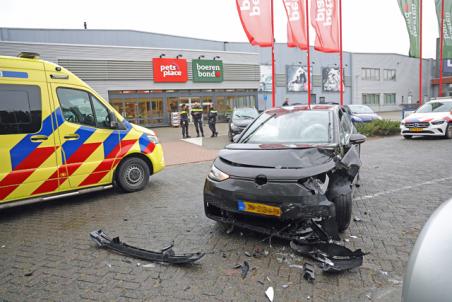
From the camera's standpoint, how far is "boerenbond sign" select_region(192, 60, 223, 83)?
90.8ft

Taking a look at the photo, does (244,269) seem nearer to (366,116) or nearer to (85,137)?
(85,137)

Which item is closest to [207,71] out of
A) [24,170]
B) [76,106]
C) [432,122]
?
[432,122]

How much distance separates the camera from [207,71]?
2819 cm

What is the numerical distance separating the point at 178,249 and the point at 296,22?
1508 cm

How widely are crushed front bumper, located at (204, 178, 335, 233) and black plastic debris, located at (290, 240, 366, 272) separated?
299mm

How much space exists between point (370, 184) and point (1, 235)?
6.20 metres

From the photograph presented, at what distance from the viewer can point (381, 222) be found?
4.45m

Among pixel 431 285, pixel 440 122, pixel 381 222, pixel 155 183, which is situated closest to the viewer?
pixel 431 285

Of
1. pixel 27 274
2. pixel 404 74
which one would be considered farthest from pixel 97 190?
pixel 404 74

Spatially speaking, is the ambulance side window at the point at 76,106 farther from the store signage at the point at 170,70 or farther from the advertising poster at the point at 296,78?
the advertising poster at the point at 296,78

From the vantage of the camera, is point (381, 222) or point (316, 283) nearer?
point (316, 283)

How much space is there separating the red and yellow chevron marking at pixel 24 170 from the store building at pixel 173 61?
814 inches

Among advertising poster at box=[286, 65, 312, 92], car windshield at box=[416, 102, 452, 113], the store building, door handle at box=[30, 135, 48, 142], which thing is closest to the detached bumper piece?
door handle at box=[30, 135, 48, 142]

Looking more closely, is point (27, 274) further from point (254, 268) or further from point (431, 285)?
point (431, 285)
